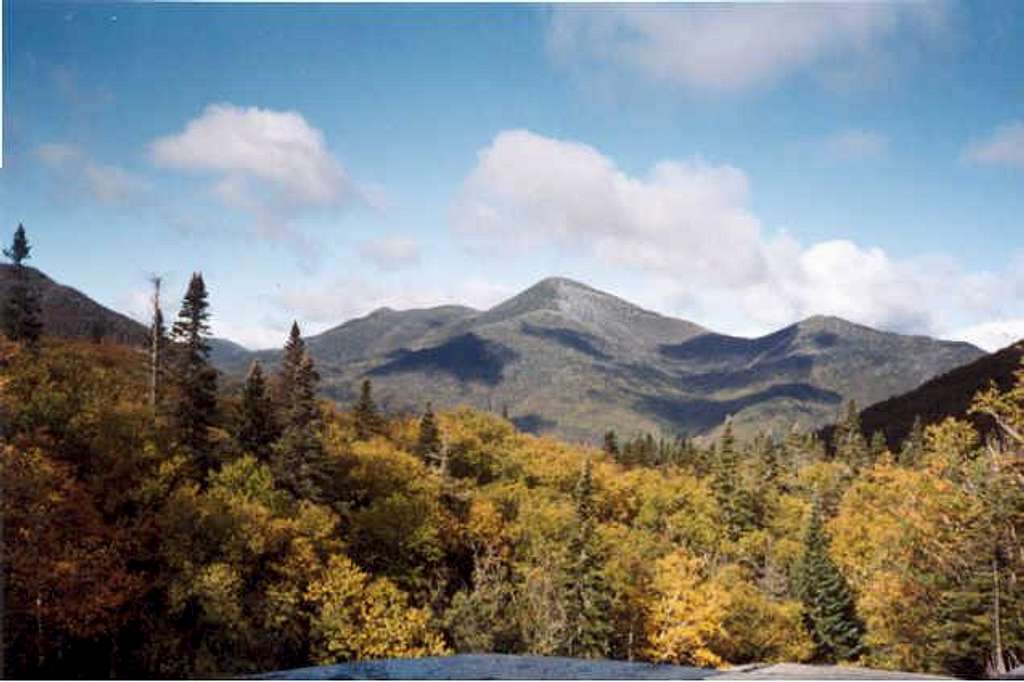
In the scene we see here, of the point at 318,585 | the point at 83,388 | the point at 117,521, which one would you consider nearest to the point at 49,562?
the point at 117,521

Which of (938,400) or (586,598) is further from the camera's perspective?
(938,400)

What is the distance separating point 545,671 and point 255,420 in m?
30.4

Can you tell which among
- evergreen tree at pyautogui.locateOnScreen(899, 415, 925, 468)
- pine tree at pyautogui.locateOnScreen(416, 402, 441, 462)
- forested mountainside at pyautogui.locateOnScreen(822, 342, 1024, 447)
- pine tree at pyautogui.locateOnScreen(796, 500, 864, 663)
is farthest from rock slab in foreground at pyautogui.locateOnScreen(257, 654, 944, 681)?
forested mountainside at pyautogui.locateOnScreen(822, 342, 1024, 447)

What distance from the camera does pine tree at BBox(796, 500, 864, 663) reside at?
133ft

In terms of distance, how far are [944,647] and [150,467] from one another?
28561 mm

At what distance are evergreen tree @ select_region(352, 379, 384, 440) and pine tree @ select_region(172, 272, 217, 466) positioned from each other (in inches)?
822

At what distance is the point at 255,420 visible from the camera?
34.1 metres

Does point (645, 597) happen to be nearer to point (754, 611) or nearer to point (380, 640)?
point (754, 611)

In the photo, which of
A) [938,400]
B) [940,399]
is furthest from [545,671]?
[940,399]

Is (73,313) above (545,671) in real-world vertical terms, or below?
above

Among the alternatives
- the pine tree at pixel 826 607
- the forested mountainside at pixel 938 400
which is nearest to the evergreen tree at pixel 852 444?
the forested mountainside at pixel 938 400

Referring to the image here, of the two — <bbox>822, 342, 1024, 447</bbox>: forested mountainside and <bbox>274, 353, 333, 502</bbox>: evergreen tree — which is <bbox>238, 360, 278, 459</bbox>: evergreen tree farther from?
<bbox>822, 342, 1024, 447</bbox>: forested mountainside

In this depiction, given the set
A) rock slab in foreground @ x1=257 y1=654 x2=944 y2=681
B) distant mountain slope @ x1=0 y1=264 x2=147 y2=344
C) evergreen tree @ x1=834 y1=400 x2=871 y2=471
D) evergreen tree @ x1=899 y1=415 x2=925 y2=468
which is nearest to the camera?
rock slab in foreground @ x1=257 y1=654 x2=944 y2=681

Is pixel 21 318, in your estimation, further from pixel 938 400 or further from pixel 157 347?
pixel 938 400
